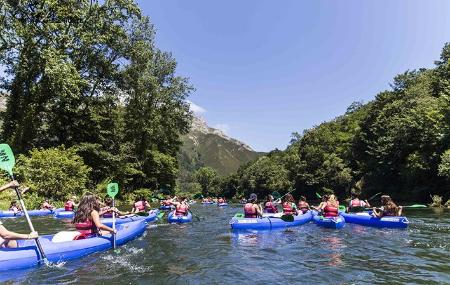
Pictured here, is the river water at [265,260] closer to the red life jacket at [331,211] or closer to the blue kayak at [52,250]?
the blue kayak at [52,250]

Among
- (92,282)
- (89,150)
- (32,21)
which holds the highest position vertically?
(32,21)

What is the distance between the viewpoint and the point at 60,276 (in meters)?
8.28

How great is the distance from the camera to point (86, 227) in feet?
34.7

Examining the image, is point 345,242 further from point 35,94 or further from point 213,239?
point 35,94

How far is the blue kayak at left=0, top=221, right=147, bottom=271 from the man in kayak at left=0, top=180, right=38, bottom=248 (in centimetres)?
21

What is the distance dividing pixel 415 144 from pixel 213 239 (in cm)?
3400

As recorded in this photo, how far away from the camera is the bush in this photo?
2434cm

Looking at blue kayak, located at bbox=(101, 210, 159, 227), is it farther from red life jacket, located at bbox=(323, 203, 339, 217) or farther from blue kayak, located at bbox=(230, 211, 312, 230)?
red life jacket, located at bbox=(323, 203, 339, 217)

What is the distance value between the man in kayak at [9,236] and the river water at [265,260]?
27.2 inches

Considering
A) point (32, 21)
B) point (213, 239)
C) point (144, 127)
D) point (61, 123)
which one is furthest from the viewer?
point (144, 127)

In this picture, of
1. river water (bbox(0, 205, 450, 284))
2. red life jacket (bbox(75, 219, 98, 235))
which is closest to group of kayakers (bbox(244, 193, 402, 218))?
river water (bbox(0, 205, 450, 284))

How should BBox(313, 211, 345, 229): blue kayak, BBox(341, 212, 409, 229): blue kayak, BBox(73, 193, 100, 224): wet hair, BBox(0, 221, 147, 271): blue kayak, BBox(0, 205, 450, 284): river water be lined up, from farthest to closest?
BBox(313, 211, 345, 229): blue kayak → BBox(341, 212, 409, 229): blue kayak → BBox(73, 193, 100, 224): wet hair → BBox(0, 221, 147, 271): blue kayak → BBox(0, 205, 450, 284): river water

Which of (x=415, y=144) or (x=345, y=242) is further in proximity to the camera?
(x=415, y=144)

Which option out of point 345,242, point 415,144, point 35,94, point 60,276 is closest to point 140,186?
point 35,94
